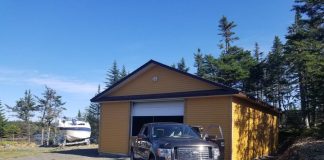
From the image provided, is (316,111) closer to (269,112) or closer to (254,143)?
(269,112)

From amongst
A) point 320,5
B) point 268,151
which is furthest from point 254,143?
point 320,5

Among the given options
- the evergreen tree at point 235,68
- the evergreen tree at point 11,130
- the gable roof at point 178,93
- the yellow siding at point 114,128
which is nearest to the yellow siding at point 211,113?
the gable roof at point 178,93

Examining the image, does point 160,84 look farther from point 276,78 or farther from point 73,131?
point 276,78

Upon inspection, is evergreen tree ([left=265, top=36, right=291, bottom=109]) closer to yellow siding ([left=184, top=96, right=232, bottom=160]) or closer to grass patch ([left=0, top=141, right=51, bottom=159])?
yellow siding ([left=184, top=96, right=232, bottom=160])

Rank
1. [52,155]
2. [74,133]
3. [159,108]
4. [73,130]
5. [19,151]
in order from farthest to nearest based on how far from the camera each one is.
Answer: [73,130] → [74,133] → [19,151] → [52,155] → [159,108]

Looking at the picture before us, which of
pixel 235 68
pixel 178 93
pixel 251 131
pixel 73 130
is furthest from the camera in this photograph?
pixel 235 68

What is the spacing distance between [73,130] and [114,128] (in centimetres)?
1695

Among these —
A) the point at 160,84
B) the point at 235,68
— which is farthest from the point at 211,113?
the point at 235,68

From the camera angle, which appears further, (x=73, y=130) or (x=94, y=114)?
(x=94, y=114)

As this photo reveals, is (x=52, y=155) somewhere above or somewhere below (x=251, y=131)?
below

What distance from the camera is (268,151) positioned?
25234 mm

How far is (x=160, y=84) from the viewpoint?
24.1 m

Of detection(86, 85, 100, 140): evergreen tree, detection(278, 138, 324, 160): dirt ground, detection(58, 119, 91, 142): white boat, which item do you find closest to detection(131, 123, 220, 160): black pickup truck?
detection(278, 138, 324, 160): dirt ground

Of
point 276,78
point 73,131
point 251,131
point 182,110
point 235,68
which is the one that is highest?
point 235,68
